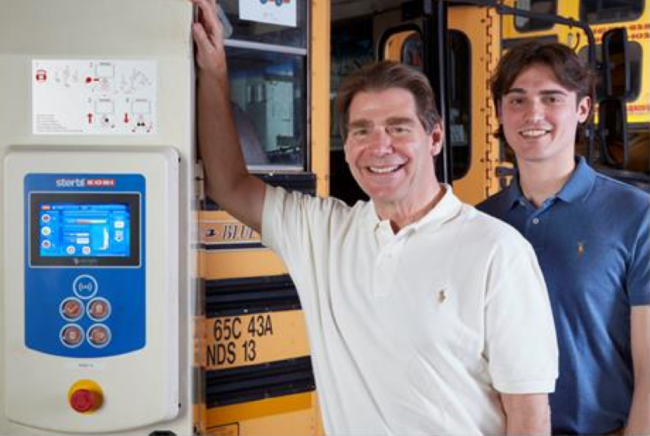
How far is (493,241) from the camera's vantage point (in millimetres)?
1615

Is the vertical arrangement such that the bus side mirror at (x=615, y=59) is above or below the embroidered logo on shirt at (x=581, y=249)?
above

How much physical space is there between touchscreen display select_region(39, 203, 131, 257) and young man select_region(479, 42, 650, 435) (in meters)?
0.89

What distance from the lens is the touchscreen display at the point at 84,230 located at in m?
1.60

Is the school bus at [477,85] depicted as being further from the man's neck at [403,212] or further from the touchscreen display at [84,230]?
the touchscreen display at [84,230]

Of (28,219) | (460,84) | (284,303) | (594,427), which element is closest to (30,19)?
(28,219)

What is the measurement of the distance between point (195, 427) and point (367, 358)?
0.44 meters

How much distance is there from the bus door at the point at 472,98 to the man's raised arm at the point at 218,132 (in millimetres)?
2447

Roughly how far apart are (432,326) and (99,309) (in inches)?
26.2

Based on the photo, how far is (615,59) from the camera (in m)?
4.24

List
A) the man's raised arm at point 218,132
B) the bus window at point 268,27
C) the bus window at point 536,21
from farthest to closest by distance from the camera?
the bus window at point 536,21 → the bus window at point 268,27 → the man's raised arm at point 218,132

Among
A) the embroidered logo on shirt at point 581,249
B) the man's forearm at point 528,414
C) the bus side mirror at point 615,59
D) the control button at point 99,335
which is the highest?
the bus side mirror at point 615,59

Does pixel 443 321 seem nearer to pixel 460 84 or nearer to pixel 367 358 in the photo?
pixel 367 358

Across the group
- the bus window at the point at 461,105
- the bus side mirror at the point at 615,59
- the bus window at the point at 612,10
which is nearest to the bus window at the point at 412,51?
the bus window at the point at 461,105

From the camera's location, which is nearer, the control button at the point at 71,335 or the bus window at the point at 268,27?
the control button at the point at 71,335
